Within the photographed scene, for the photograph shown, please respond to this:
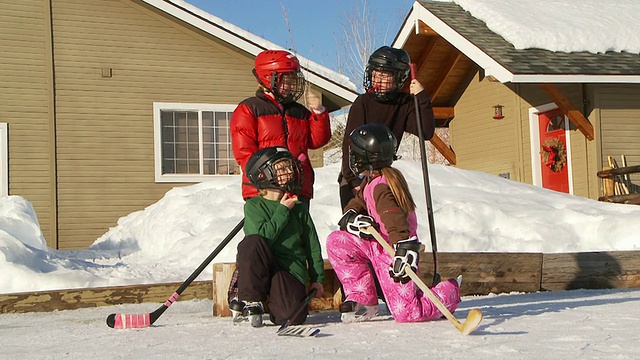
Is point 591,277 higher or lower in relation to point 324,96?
lower

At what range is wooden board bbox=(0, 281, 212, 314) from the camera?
260 inches

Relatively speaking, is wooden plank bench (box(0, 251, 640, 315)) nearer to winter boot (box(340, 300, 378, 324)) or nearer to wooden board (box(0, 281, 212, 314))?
wooden board (box(0, 281, 212, 314))

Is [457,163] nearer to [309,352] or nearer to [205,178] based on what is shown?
[205,178]

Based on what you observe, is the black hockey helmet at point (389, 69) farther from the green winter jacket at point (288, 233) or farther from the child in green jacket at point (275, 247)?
the green winter jacket at point (288, 233)

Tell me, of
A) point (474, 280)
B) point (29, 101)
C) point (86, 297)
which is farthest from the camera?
point (29, 101)

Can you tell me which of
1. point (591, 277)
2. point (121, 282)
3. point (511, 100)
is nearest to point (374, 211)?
point (591, 277)

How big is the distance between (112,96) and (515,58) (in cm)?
733

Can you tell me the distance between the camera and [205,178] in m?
15.8

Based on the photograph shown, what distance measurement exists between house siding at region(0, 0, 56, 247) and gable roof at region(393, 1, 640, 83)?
7514 millimetres

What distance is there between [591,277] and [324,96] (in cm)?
881

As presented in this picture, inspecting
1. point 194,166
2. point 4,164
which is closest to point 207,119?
point 194,166

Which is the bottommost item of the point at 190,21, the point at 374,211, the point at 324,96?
the point at 374,211

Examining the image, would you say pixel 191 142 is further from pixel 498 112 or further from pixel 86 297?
pixel 86 297

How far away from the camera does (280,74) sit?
18.4 feet
